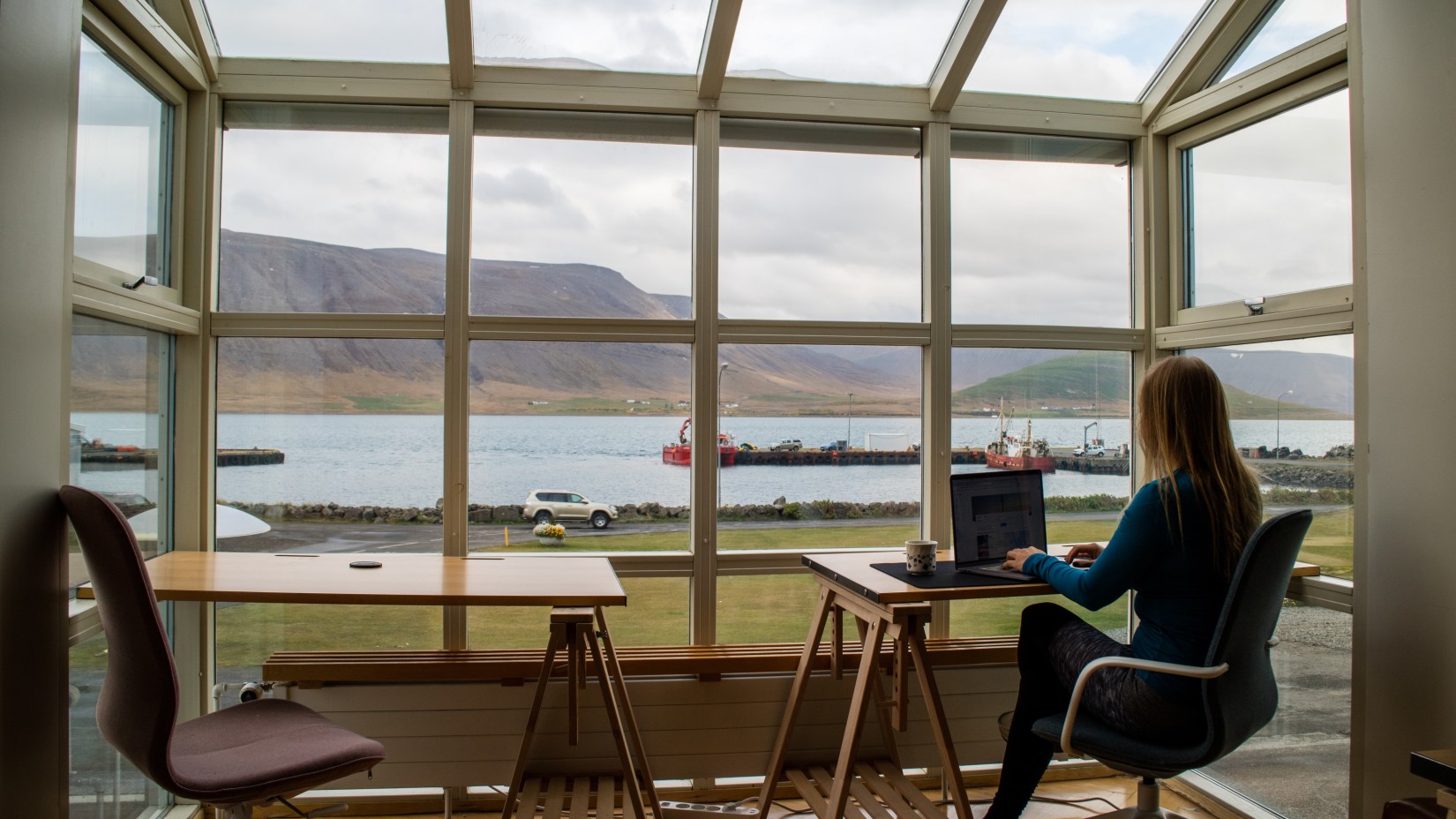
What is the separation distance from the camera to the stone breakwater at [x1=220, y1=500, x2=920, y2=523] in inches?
129

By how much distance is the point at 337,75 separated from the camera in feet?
10.6

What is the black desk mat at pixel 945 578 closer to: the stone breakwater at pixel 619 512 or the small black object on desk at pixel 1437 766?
the stone breakwater at pixel 619 512

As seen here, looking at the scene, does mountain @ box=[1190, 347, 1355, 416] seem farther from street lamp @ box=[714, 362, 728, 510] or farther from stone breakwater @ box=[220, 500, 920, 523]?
street lamp @ box=[714, 362, 728, 510]

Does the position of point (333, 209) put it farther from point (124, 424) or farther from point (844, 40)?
point (844, 40)

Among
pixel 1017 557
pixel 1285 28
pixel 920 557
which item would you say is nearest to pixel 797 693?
pixel 920 557

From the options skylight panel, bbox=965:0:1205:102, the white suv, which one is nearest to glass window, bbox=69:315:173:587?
the white suv

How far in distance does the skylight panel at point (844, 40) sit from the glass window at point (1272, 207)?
1.18m

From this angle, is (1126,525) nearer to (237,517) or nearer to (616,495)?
(616,495)

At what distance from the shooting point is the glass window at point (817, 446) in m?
3.44

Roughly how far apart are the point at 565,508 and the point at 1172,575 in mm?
2089

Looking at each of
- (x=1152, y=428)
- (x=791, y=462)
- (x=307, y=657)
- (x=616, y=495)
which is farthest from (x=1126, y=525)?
(x=307, y=657)

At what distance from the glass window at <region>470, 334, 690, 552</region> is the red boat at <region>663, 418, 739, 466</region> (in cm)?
3

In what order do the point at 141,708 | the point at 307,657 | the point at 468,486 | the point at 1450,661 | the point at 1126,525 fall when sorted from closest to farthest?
the point at 141,708 < the point at 1450,661 < the point at 1126,525 < the point at 307,657 < the point at 468,486

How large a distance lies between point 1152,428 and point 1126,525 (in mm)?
299
